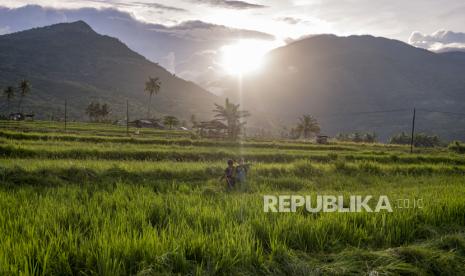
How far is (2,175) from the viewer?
42.9ft

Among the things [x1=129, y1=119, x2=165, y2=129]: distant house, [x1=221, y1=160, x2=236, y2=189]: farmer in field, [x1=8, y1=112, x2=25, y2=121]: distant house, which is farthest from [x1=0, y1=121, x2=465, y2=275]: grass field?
[x1=129, y1=119, x2=165, y2=129]: distant house

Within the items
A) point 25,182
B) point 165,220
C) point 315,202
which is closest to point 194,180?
point 25,182

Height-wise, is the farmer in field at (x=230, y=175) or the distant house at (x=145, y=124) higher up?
the distant house at (x=145, y=124)

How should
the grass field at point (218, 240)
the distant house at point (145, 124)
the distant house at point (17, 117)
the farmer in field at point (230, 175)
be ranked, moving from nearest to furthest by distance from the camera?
the grass field at point (218, 240) < the farmer in field at point (230, 175) < the distant house at point (17, 117) < the distant house at point (145, 124)

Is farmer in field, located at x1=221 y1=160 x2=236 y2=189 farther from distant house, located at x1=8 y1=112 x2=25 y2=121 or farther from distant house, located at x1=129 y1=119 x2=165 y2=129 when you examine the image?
distant house, located at x1=129 y1=119 x2=165 y2=129

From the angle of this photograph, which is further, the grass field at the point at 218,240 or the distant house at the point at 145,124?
the distant house at the point at 145,124

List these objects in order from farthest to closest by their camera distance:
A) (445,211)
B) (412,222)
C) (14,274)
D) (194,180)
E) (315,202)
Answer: (194,180), (315,202), (445,211), (412,222), (14,274)

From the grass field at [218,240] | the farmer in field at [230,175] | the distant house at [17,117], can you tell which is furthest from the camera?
the distant house at [17,117]

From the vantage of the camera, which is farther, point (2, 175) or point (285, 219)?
point (2, 175)

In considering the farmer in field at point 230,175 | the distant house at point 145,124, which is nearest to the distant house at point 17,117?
the distant house at point 145,124

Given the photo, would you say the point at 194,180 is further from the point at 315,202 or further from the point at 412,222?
the point at 412,222

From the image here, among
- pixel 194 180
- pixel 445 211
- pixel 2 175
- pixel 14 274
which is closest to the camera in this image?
pixel 14 274

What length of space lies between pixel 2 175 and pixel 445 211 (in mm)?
14017

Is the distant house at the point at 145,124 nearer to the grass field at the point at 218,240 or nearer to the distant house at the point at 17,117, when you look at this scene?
the distant house at the point at 17,117
